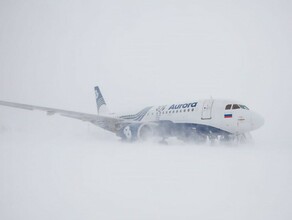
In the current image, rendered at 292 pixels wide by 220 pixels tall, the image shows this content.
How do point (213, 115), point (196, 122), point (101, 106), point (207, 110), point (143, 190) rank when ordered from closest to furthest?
point (143, 190)
point (213, 115)
point (207, 110)
point (196, 122)
point (101, 106)

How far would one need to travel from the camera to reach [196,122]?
622 inches

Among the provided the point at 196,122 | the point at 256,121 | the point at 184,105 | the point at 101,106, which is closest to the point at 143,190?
the point at 256,121

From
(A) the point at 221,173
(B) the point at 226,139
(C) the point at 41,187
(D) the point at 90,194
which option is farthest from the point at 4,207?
(B) the point at 226,139

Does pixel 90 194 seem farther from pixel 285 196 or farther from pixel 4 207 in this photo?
pixel 285 196

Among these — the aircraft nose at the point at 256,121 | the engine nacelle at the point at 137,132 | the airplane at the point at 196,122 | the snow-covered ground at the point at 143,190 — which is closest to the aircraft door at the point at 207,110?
the airplane at the point at 196,122

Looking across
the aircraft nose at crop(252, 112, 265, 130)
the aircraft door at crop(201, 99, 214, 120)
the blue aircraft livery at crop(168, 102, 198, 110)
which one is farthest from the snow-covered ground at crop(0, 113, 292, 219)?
the blue aircraft livery at crop(168, 102, 198, 110)

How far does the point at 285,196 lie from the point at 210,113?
10.6 m

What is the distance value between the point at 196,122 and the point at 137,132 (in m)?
3.72

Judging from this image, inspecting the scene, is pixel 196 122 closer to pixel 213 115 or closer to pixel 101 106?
pixel 213 115

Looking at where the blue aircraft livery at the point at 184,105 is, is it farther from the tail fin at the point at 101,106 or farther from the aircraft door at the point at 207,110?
the tail fin at the point at 101,106

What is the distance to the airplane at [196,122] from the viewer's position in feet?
45.9

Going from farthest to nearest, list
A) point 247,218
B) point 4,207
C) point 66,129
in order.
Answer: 1. point 66,129
2. point 4,207
3. point 247,218

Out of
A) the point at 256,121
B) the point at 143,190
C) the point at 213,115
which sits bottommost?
the point at 143,190

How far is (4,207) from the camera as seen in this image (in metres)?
4.30
